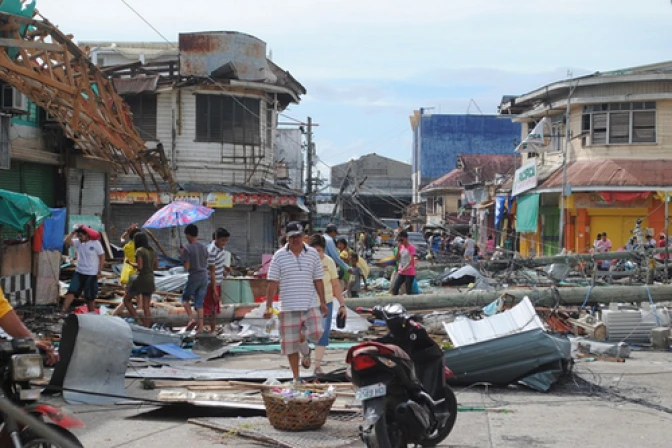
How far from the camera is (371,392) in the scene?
250 inches

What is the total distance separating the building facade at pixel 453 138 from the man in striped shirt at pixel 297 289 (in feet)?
208

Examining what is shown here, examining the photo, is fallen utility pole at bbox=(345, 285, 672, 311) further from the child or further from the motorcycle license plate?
the motorcycle license plate

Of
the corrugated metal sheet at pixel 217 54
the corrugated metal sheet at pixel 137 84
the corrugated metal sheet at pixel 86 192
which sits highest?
the corrugated metal sheet at pixel 217 54

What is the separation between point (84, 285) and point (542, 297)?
748 cm

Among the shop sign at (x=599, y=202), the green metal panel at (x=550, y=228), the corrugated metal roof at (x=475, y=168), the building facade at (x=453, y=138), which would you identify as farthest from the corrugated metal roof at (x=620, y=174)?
the building facade at (x=453, y=138)

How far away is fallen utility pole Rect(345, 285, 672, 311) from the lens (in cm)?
1493

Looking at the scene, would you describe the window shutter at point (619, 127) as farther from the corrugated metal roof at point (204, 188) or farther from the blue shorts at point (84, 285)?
the blue shorts at point (84, 285)

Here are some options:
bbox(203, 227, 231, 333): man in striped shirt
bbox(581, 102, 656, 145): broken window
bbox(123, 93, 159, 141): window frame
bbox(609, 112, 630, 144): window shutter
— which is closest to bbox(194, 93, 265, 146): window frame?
bbox(123, 93, 159, 141): window frame

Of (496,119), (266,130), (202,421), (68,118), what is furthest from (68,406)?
(496,119)

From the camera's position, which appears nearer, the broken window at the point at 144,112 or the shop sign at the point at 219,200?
the shop sign at the point at 219,200

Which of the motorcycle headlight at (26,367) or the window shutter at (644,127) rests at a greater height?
the window shutter at (644,127)

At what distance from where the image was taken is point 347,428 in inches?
299

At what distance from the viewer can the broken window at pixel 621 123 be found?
32.5 m

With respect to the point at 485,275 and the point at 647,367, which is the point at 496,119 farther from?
the point at 647,367
